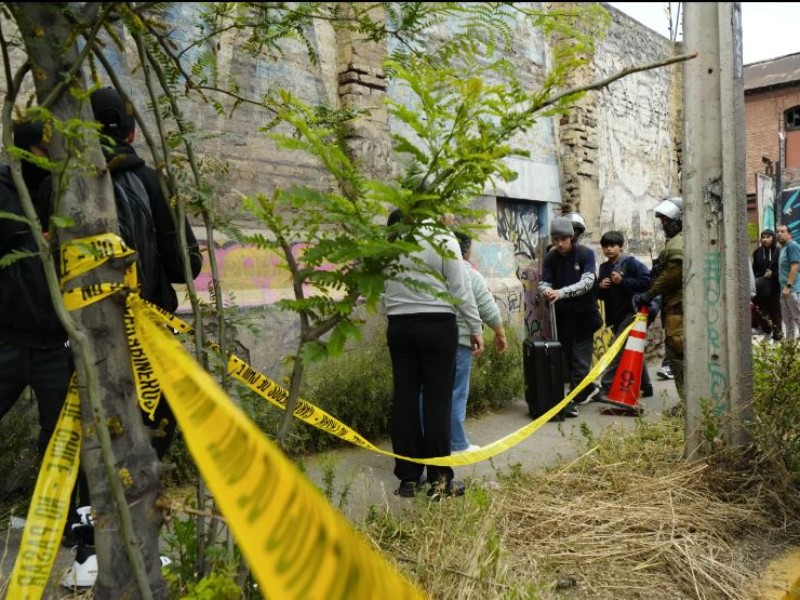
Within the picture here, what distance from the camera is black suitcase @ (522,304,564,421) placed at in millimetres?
6266

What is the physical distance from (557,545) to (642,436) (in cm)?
188

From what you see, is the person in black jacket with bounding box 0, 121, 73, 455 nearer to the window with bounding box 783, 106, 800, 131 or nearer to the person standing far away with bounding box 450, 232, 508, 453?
the person standing far away with bounding box 450, 232, 508, 453

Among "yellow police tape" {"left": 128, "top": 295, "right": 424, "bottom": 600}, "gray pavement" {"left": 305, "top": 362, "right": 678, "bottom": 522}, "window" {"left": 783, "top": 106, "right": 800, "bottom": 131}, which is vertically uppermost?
"window" {"left": 783, "top": 106, "right": 800, "bottom": 131}

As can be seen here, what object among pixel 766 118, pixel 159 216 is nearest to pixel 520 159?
pixel 159 216

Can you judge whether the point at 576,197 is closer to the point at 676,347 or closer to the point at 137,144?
the point at 676,347

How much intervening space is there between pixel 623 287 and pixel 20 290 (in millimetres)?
5691

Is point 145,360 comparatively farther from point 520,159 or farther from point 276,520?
point 520,159

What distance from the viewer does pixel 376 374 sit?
5539mm

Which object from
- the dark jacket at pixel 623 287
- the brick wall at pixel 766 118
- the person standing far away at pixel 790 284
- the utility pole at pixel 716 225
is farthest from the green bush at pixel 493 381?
the brick wall at pixel 766 118

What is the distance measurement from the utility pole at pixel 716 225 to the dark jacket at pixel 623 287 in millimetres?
3058

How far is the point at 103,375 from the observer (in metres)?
1.76

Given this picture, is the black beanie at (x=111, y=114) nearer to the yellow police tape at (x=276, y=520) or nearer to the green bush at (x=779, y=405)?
the yellow police tape at (x=276, y=520)

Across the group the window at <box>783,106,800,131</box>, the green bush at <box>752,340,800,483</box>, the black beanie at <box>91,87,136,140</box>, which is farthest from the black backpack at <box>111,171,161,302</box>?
the window at <box>783,106,800,131</box>

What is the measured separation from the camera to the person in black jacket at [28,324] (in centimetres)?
286
